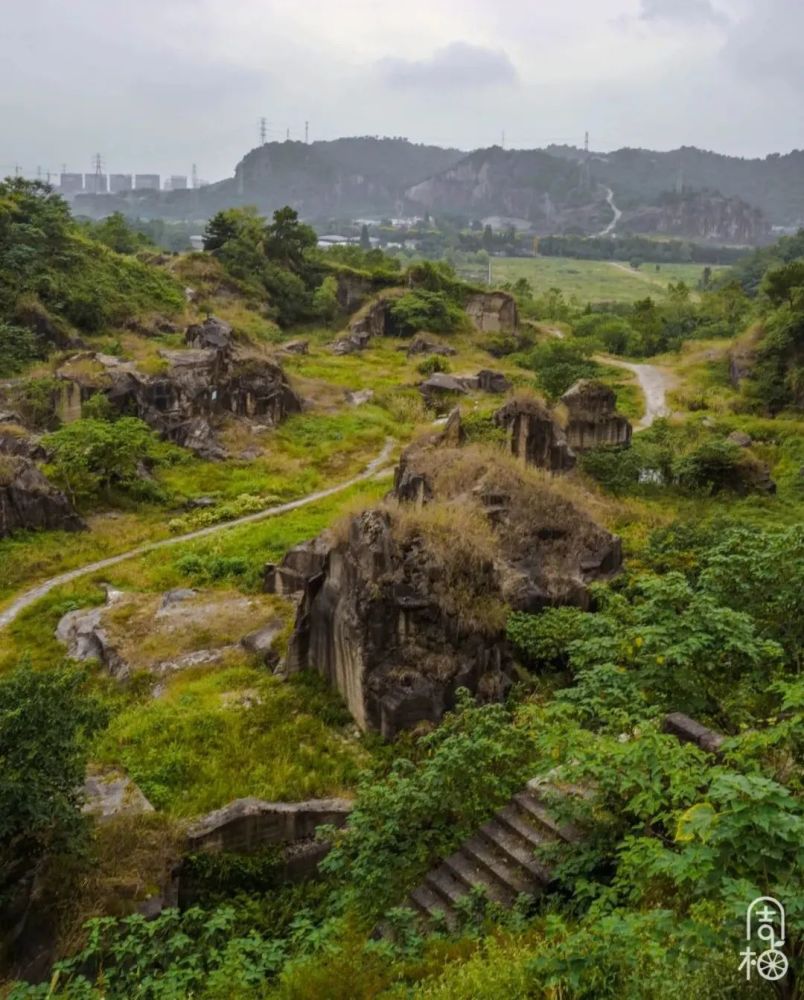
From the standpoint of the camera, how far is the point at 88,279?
44938 millimetres

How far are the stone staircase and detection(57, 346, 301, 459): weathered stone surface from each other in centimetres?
2463

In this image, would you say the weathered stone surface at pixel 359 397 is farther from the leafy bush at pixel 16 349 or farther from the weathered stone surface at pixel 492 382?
the leafy bush at pixel 16 349

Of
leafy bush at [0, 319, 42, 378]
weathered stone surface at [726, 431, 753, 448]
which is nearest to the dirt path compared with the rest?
weathered stone surface at [726, 431, 753, 448]

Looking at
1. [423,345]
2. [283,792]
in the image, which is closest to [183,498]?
[283,792]

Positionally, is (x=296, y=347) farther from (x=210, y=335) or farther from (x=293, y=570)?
(x=293, y=570)

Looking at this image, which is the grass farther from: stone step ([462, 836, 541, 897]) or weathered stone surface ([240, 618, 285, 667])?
stone step ([462, 836, 541, 897])

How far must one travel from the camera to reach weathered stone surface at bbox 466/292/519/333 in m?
59.6

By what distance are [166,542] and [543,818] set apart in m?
17.4

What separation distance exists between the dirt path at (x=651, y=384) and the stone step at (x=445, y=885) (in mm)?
29346

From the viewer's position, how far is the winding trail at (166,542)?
2009cm

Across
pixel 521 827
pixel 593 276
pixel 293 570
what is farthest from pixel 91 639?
pixel 593 276

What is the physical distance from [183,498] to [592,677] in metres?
20.2

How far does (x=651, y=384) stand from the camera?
46750mm

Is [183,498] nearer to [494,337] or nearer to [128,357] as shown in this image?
[128,357]
